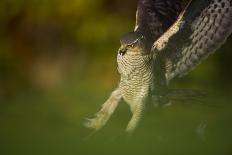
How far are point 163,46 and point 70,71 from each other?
3.72 meters

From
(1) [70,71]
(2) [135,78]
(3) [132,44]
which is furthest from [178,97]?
(1) [70,71]

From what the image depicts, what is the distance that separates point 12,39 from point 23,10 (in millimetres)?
595

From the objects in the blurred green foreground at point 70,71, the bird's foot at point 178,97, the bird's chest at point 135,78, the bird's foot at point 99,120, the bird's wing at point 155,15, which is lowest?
the blurred green foreground at point 70,71

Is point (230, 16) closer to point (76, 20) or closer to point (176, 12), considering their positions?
point (176, 12)

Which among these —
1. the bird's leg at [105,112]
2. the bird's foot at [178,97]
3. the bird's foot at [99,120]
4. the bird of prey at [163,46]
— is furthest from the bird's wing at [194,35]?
the bird's foot at [99,120]

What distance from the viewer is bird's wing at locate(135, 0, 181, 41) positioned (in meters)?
4.53

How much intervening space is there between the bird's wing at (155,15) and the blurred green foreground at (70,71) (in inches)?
47.7

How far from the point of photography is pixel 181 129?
19.1 ft

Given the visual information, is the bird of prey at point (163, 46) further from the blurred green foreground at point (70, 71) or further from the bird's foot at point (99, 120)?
the blurred green foreground at point (70, 71)

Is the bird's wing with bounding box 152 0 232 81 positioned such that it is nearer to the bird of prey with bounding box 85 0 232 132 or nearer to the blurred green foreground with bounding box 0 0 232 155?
the bird of prey with bounding box 85 0 232 132

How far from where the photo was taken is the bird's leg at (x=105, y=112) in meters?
4.81

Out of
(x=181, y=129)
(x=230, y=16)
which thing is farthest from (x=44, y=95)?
(x=230, y=16)

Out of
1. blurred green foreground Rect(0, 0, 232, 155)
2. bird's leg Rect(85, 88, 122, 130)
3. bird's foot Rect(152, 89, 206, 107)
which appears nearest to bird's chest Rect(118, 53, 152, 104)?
bird's foot Rect(152, 89, 206, 107)

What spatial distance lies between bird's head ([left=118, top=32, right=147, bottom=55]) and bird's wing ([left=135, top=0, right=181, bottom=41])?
0.26 m
